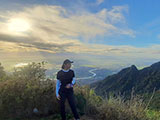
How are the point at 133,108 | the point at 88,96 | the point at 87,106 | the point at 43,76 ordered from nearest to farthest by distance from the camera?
the point at 133,108 < the point at 87,106 < the point at 88,96 < the point at 43,76

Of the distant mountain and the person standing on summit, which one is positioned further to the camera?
the distant mountain

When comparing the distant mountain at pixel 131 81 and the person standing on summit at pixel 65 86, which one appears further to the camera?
the distant mountain at pixel 131 81

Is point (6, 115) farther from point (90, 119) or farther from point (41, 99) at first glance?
point (90, 119)

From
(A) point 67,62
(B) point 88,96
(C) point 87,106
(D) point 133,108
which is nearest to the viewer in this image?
(A) point 67,62

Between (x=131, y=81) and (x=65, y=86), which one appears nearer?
(x=65, y=86)

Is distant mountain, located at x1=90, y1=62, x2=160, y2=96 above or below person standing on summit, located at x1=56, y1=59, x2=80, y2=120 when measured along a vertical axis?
below

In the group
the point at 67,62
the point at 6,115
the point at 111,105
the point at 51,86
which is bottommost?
the point at 6,115

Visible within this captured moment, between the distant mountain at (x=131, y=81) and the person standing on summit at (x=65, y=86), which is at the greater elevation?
the person standing on summit at (x=65, y=86)

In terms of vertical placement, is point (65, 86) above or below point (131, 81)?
above

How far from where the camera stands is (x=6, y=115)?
5.16 meters

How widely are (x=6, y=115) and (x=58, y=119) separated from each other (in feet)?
5.63

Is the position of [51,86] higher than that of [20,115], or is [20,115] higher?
[51,86]

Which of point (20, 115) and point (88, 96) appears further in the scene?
point (88, 96)

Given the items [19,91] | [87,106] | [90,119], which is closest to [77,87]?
[87,106]
